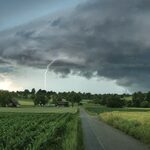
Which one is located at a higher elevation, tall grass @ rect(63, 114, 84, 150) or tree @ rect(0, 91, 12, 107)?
tree @ rect(0, 91, 12, 107)

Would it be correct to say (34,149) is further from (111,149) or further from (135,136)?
(135,136)

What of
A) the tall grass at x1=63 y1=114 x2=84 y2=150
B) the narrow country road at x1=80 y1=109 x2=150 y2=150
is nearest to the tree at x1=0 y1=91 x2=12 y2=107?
the narrow country road at x1=80 y1=109 x2=150 y2=150

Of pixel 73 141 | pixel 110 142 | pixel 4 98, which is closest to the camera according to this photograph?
pixel 73 141

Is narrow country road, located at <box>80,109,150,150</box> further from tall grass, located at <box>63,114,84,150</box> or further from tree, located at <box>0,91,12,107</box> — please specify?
tree, located at <box>0,91,12,107</box>

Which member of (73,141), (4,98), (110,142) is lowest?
(110,142)

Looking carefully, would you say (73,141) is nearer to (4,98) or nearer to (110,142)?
(110,142)

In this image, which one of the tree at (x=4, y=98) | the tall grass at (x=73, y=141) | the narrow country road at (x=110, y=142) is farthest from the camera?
the tree at (x=4, y=98)

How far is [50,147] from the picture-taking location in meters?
25.5

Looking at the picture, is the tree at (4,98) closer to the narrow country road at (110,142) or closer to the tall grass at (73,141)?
the narrow country road at (110,142)

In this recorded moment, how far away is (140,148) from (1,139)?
9.13 meters

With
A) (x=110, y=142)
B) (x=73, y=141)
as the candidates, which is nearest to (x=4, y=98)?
(x=110, y=142)

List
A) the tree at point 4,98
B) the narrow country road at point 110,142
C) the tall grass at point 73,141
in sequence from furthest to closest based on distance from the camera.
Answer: the tree at point 4,98, the narrow country road at point 110,142, the tall grass at point 73,141

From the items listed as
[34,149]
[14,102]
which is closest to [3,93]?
[14,102]

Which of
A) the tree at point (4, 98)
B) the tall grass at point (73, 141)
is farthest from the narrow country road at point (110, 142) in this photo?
the tree at point (4, 98)
